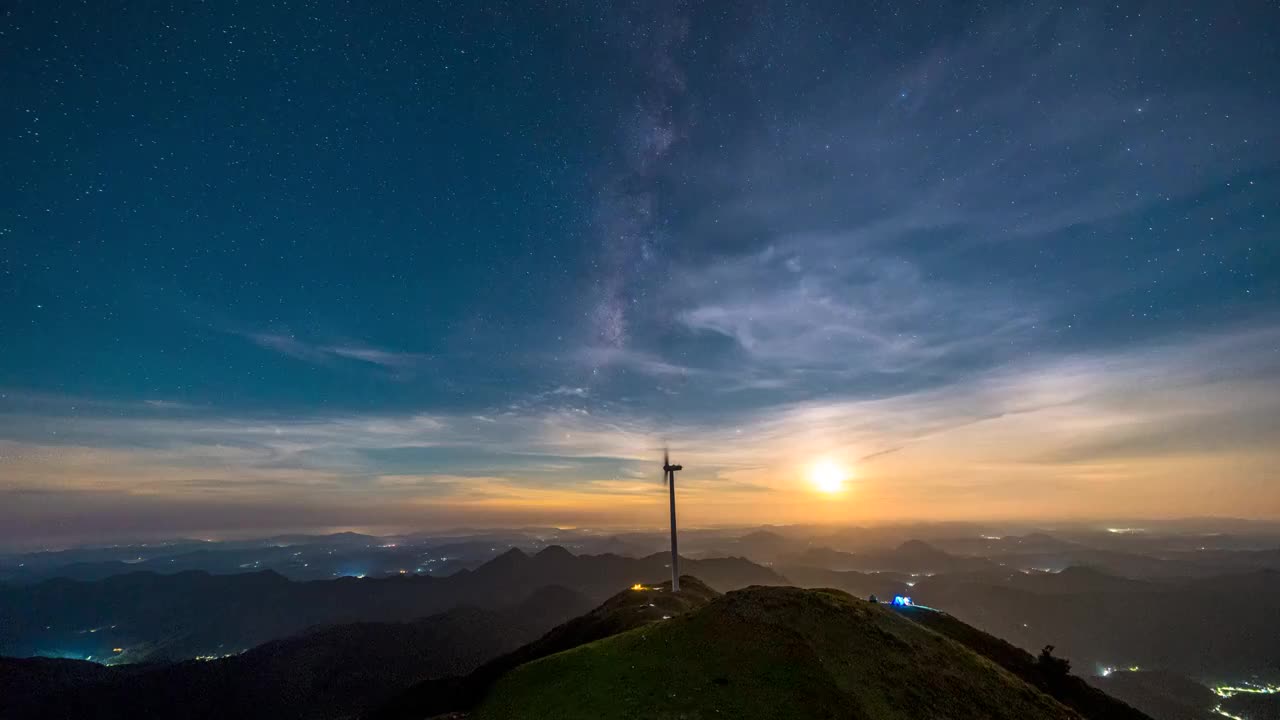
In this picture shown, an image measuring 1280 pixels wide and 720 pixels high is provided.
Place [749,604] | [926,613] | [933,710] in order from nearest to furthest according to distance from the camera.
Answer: [933,710]
[749,604]
[926,613]

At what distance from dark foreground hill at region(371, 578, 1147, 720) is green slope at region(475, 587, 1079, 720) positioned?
0.10 m

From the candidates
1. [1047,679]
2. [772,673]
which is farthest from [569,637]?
[1047,679]

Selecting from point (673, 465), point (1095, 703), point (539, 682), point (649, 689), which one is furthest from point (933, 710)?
point (673, 465)

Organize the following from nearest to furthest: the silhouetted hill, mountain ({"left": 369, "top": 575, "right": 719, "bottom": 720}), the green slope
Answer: the green slope
the silhouetted hill
mountain ({"left": 369, "top": 575, "right": 719, "bottom": 720})

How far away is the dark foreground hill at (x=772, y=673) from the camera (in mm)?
38062

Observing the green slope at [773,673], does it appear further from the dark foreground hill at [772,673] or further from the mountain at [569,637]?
the mountain at [569,637]

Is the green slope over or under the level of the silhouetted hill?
over

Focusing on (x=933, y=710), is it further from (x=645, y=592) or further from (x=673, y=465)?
(x=645, y=592)

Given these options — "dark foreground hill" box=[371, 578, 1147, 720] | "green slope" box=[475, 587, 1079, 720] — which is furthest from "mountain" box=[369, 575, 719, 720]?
"green slope" box=[475, 587, 1079, 720]

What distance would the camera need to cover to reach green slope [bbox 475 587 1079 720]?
3797cm

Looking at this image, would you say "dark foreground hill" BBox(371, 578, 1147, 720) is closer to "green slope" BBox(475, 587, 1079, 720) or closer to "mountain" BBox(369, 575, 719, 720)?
"green slope" BBox(475, 587, 1079, 720)

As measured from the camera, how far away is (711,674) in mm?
41188

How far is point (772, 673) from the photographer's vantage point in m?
40.7

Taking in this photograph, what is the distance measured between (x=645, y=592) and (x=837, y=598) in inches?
3058
